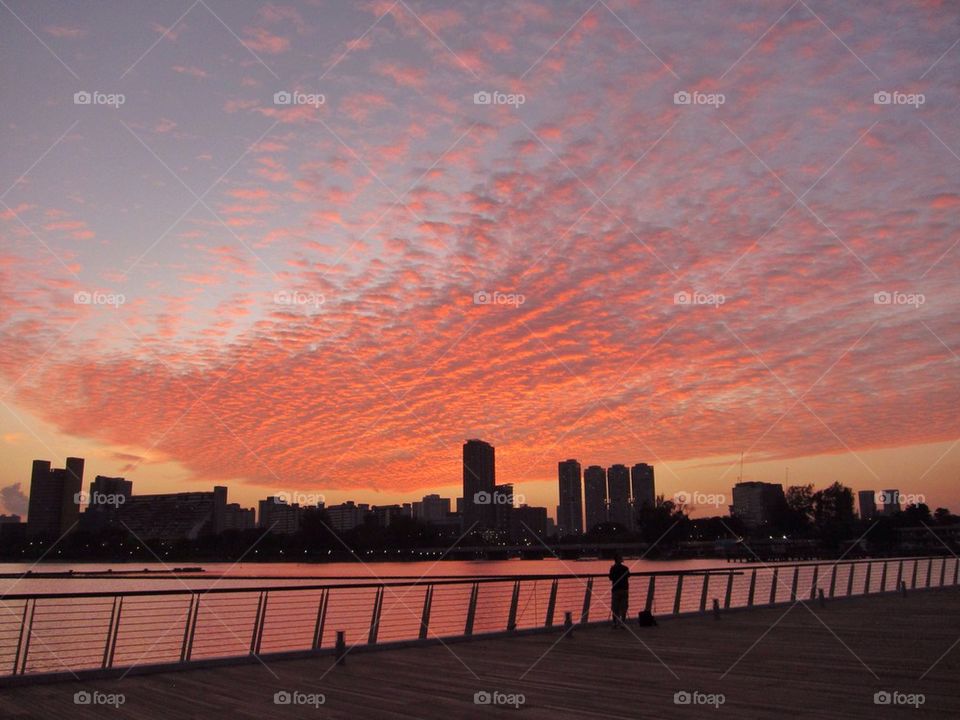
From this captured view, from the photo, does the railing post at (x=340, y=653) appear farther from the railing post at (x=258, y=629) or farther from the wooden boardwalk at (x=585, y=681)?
the railing post at (x=258, y=629)

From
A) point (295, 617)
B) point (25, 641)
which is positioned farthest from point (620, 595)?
point (295, 617)

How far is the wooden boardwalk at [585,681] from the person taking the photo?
8008mm

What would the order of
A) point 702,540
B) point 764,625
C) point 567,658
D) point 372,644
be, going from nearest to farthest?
1. point 567,658
2. point 372,644
3. point 764,625
4. point 702,540

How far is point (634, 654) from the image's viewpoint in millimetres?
12352

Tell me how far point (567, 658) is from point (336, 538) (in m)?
147

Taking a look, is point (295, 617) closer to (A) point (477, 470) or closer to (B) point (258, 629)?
(B) point (258, 629)

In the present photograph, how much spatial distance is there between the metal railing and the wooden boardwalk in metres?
0.97

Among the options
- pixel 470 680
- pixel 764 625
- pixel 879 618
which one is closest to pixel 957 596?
pixel 879 618

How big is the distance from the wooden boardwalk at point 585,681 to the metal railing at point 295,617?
3.18ft

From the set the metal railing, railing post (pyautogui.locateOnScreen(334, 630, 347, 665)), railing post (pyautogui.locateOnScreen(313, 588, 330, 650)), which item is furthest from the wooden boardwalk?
the metal railing

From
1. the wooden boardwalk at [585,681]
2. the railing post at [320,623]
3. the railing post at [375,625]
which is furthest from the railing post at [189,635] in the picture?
the railing post at [375,625]

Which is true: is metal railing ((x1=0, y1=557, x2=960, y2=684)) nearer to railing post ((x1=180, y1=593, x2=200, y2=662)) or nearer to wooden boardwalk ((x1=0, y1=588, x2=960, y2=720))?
railing post ((x1=180, y1=593, x2=200, y2=662))

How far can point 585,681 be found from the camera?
9.85 meters

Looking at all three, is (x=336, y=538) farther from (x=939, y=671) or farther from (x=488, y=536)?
(x=939, y=671)
